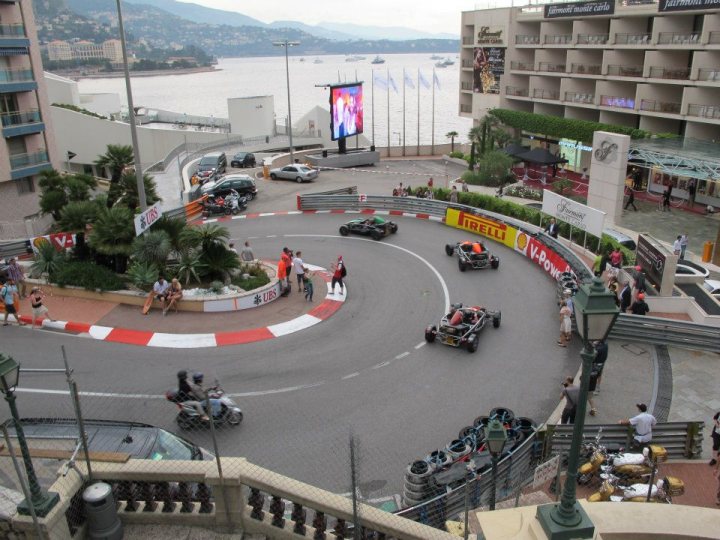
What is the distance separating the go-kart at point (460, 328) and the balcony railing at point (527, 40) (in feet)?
144

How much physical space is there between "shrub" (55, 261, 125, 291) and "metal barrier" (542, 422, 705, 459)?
48.7ft

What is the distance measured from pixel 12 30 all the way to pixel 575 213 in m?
31.3

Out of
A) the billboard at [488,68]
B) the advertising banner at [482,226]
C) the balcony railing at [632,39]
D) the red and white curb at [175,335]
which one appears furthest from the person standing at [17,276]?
the billboard at [488,68]

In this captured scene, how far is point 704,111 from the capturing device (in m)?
39.0

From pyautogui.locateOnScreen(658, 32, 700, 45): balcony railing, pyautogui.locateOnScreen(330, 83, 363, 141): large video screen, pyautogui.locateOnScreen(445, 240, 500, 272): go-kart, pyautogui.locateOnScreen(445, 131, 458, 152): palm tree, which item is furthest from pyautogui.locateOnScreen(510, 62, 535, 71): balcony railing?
pyautogui.locateOnScreen(445, 240, 500, 272): go-kart

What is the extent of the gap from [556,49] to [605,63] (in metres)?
7.48

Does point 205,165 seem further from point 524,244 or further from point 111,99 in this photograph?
point 111,99

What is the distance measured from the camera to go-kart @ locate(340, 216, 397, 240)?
1126 inches

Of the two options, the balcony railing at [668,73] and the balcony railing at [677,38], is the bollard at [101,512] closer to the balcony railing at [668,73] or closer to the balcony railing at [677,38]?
the balcony railing at [677,38]

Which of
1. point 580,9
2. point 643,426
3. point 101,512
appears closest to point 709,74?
point 580,9

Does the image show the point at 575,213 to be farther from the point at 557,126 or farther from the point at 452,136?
the point at 452,136

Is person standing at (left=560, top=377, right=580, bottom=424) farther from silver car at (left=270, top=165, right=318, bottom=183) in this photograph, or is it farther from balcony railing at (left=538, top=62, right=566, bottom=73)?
balcony railing at (left=538, top=62, right=566, bottom=73)

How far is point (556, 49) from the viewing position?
53719 millimetres

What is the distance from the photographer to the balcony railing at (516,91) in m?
57.8
